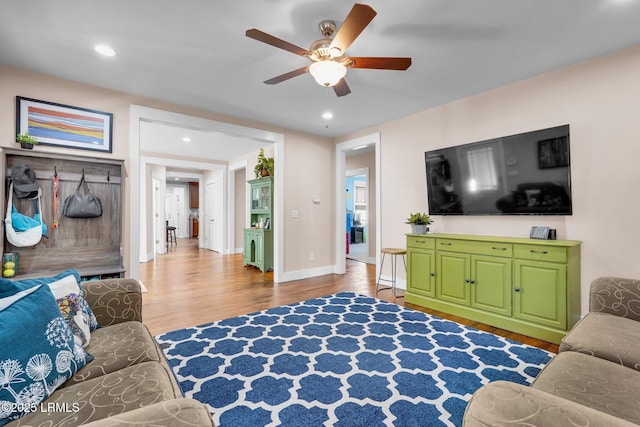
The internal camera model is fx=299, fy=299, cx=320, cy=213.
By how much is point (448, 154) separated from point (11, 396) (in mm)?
3990

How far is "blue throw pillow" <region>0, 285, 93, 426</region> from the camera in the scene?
957 mm

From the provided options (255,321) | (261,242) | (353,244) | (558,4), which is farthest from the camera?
(353,244)

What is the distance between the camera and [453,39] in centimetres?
244

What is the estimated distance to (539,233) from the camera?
9.54 feet

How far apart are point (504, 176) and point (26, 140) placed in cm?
483

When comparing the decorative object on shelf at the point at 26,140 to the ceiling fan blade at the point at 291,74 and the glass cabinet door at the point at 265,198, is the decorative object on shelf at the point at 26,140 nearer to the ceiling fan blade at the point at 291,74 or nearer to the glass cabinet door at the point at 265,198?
the ceiling fan blade at the point at 291,74

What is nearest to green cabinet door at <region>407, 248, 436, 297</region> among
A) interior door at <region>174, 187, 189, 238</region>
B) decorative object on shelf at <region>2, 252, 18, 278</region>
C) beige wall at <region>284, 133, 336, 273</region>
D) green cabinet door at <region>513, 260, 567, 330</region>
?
green cabinet door at <region>513, 260, 567, 330</region>

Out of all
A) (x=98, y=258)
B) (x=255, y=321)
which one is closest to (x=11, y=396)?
(x=255, y=321)

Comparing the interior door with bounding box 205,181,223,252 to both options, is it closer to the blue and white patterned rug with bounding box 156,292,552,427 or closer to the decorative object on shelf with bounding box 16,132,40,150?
the decorative object on shelf with bounding box 16,132,40,150

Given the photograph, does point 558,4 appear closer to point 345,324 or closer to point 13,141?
point 345,324

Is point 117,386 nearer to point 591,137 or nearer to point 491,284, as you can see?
point 491,284

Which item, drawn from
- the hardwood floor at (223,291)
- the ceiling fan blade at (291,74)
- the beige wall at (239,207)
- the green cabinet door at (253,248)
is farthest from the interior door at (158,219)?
the ceiling fan blade at (291,74)

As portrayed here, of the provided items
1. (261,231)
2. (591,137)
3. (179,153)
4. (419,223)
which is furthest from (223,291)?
(591,137)

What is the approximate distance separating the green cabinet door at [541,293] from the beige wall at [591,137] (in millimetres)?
460
